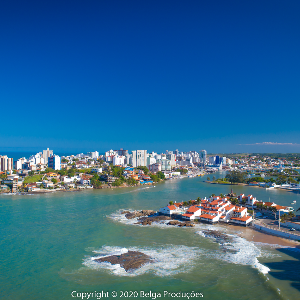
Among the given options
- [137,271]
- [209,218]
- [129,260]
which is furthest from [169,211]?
[137,271]

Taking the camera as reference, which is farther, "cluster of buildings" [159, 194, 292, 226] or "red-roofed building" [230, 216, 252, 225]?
"cluster of buildings" [159, 194, 292, 226]

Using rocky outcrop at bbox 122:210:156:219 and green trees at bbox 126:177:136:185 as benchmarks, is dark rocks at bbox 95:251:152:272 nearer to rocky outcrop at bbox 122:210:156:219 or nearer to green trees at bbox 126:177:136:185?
rocky outcrop at bbox 122:210:156:219

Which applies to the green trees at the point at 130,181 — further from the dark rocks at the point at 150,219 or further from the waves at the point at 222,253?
the waves at the point at 222,253

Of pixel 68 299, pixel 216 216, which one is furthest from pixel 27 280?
pixel 216 216

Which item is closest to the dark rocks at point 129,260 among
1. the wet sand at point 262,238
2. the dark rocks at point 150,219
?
the dark rocks at point 150,219

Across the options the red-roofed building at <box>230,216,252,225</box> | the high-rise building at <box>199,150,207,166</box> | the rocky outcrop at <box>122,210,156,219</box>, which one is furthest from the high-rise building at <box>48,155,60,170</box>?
the high-rise building at <box>199,150,207,166</box>

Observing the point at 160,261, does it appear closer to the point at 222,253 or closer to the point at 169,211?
the point at 222,253

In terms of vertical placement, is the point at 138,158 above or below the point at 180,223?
above
